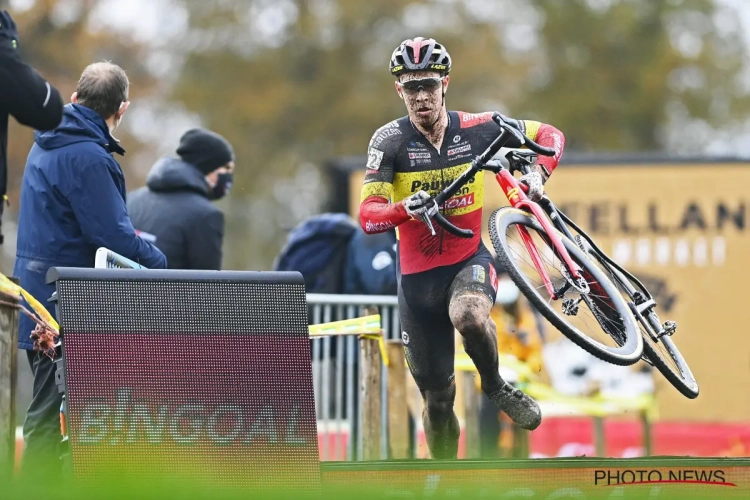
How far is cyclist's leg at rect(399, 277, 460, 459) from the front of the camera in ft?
28.0

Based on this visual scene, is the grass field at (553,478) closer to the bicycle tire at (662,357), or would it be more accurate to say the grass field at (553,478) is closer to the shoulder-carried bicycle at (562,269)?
the shoulder-carried bicycle at (562,269)

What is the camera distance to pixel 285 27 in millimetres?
42469

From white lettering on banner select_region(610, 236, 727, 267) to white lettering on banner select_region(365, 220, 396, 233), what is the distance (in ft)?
36.0

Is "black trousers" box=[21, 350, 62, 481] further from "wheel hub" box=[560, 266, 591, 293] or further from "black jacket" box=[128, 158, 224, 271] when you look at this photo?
"wheel hub" box=[560, 266, 591, 293]

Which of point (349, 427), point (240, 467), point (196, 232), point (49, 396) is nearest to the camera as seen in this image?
point (240, 467)

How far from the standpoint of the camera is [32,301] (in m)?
7.48

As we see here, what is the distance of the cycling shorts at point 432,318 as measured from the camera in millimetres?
8461

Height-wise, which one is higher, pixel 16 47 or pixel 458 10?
pixel 458 10

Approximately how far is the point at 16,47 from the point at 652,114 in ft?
121

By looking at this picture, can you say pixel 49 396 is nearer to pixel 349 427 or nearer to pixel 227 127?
pixel 349 427

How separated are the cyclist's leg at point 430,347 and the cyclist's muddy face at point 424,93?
3.26 feet

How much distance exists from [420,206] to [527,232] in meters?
0.79

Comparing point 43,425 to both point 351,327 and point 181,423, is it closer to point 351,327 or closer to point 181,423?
point 181,423

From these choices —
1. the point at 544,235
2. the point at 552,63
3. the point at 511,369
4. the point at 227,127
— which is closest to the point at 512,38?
the point at 552,63
